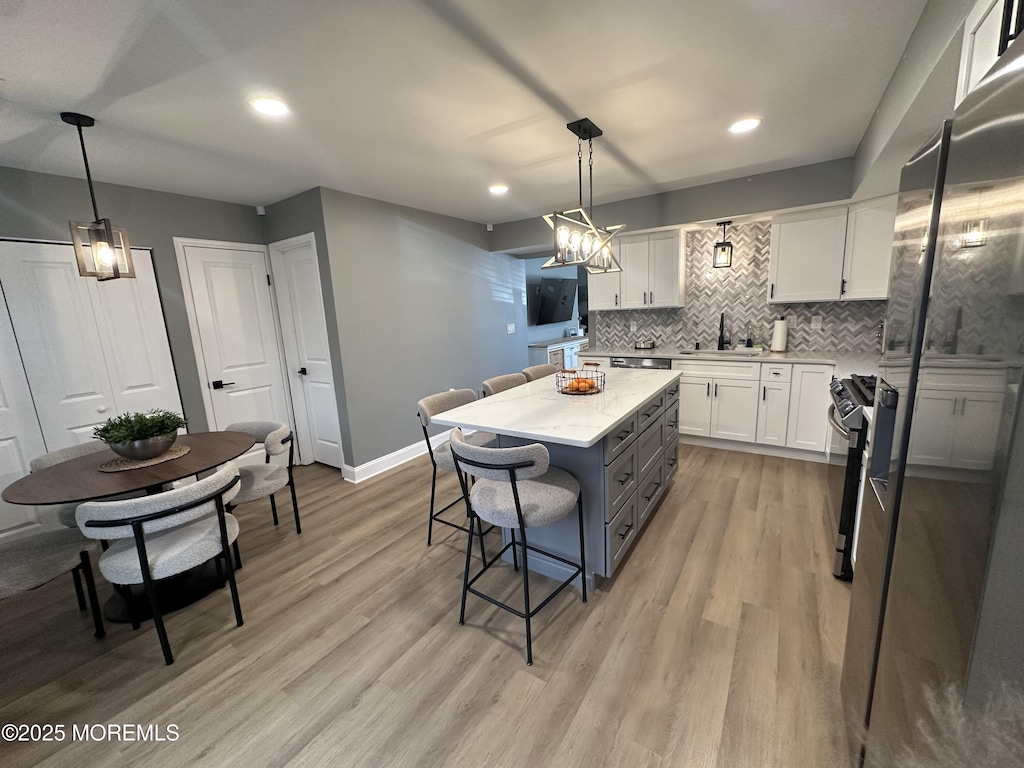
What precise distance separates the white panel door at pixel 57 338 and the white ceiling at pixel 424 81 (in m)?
0.62

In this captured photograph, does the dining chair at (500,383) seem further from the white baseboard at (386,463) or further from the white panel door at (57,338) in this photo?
the white panel door at (57,338)

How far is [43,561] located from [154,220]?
8.37 ft

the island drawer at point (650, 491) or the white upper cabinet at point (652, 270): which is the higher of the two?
the white upper cabinet at point (652, 270)

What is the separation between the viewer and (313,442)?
4059 mm

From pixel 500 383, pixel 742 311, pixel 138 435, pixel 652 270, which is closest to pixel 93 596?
pixel 138 435

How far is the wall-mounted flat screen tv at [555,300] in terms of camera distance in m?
6.49

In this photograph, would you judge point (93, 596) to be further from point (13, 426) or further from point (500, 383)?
point (500, 383)

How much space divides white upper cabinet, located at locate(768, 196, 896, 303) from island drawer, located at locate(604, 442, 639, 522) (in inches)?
103

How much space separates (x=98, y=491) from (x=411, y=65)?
2312 mm

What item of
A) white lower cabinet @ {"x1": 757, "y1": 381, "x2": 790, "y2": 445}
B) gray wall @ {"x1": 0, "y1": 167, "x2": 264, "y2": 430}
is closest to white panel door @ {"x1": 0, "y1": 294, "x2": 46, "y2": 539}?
gray wall @ {"x1": 0, "y1": 167, "x2": 264, "y2": 430}

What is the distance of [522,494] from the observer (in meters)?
1.83

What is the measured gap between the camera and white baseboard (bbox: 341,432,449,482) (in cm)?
365

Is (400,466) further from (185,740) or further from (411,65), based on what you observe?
(411,65)

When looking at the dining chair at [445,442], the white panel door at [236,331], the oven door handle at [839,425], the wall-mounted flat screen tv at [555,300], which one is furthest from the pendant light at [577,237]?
the wall-mounted flat screen tv at [555,300]
